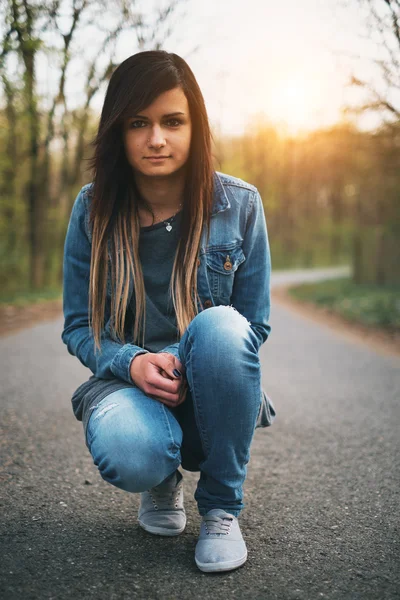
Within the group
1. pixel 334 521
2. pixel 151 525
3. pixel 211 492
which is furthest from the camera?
pixel 334 521

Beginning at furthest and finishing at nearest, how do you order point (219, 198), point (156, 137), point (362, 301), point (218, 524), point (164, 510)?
point (362, 301), point (219, 198), point (164, 510), point (156, 137), point (218, 524)

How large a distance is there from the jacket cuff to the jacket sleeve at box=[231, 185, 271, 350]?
0.48 metres

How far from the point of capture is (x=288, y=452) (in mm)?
3404

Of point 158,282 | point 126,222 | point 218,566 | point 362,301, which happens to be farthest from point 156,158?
point 362,301

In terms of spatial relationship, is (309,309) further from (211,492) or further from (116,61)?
(211,492)

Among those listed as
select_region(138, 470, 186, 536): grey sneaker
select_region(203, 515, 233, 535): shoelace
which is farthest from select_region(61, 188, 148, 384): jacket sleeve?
select_region(203, 515, 233, 535): shoelace

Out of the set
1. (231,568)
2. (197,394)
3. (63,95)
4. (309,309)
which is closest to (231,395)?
(197,394)

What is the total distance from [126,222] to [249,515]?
1.27 metres

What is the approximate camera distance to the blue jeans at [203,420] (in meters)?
1.87

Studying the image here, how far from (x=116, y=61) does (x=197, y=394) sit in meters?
6.23

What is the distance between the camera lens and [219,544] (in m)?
1.98

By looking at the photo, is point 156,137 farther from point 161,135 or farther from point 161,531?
point 161,531

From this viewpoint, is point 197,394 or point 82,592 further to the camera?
point 197,394

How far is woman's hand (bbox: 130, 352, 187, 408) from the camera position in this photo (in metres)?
1.96
